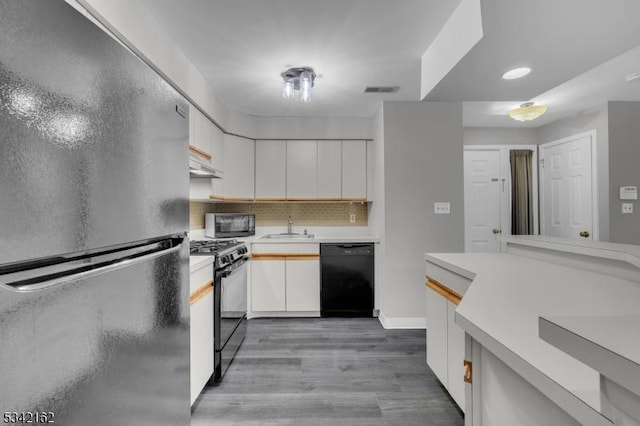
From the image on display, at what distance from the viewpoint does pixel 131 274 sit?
29.9 inches

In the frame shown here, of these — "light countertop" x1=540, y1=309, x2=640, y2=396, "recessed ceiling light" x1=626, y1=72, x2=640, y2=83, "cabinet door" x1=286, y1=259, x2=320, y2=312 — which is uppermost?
"recessed ceiling light" x1=626, y1=72, x2=640, y2=83

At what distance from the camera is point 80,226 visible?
23.0 inches

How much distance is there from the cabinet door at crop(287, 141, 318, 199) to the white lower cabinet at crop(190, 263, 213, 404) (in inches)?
75.6

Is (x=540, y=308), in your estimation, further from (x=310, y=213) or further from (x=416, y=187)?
(x=310, y=213)

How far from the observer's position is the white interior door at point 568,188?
370 centimetres

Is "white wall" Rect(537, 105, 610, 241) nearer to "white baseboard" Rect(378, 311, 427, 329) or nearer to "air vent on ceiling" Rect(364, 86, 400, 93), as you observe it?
"white baseboard" Rect(378, 311, 427, 329)

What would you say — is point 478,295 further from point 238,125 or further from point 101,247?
point 238,125

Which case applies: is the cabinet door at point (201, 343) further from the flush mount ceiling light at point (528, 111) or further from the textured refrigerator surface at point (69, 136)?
the flush mount ceiling light at point (528, 111)

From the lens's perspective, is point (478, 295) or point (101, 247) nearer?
point (101, 247)

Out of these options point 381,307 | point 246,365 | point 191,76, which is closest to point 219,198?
point 191,76

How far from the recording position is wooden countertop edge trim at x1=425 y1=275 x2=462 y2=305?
1624 millimetres

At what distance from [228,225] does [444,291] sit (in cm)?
255

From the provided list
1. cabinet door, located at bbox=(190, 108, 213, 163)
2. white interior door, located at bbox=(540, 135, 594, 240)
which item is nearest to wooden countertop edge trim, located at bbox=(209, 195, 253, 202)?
cabinet door, located at bbox=(190, 108, 213, 163)

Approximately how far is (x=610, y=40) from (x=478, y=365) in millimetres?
1603
